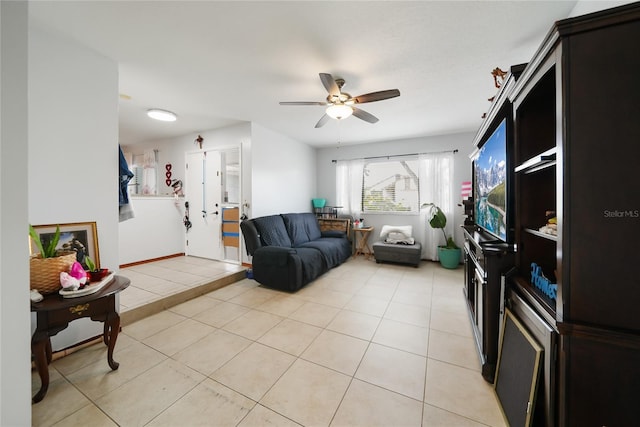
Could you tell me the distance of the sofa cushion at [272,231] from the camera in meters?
3.61

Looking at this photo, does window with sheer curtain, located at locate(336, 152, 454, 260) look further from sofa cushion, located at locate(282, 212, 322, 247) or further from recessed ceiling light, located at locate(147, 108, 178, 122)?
recessed ceiling light, located at locate(147, 108, 178, 122)

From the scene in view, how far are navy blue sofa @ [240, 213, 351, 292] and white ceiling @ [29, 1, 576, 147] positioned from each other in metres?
1.85

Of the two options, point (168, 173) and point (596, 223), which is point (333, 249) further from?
point (168, 173)

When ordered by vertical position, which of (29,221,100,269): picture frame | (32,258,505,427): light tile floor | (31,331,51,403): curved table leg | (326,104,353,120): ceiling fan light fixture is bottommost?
(32,258,505,427): light tile floor

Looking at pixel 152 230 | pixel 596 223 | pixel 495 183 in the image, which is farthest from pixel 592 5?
pixel 152 230

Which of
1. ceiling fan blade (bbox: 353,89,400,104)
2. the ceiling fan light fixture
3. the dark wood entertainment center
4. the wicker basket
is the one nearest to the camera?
the dark wood entertainment center

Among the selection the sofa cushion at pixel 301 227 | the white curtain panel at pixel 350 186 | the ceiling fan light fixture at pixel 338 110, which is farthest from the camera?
the white curtain panel at pixel 350 186

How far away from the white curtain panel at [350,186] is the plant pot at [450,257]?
191 cm

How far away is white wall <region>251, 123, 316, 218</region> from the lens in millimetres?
4004

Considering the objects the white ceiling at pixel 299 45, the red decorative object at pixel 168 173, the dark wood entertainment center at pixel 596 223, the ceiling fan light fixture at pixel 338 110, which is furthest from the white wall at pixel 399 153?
the dark wood entertainment center at pixel 596 223

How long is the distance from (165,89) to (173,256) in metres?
3.27

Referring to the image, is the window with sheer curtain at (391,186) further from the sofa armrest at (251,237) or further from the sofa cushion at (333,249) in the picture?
the sofa armrest at (251,237)

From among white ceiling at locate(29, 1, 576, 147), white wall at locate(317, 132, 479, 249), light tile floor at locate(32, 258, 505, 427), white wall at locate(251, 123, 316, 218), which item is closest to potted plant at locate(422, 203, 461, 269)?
white wall at locate(317, 132, 479, 249)

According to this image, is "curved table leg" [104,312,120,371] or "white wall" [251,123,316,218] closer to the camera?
"curved table leg" [104,312,120,371]
